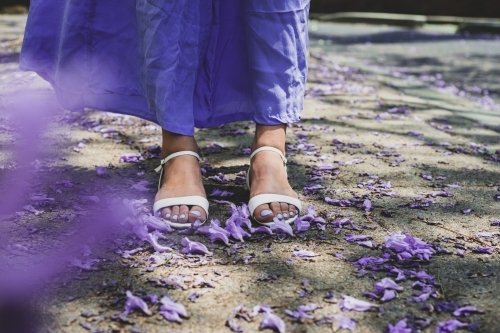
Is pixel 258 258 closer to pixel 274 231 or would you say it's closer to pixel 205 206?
pixel 274 231

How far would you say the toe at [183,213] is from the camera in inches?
67.7

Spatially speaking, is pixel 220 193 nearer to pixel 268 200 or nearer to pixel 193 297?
pixel 268 200

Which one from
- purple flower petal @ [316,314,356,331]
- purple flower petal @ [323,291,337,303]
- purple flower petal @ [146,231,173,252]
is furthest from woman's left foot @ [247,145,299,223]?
purple flower petal @ [316,314,356,331]

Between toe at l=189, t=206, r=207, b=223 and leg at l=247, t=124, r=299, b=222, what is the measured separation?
157 mm

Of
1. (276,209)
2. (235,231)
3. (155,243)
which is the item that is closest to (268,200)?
(276,209)

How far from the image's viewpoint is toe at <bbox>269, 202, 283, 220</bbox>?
175cm

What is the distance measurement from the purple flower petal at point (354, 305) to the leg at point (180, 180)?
58cm

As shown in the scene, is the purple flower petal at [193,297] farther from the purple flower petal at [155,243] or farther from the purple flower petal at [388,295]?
the purple flower petal at [388,295]

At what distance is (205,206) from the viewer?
5.89ft

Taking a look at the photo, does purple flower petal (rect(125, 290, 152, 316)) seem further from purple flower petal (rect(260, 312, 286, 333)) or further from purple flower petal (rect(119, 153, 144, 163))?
purple flower petal (rect(119, 153, 144, 163))

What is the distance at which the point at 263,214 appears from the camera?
5.78 feet

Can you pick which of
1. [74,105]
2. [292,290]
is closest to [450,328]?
[292,290]

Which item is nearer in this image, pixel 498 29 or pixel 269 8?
pixel 269 8

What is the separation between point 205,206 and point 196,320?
1.92ft
